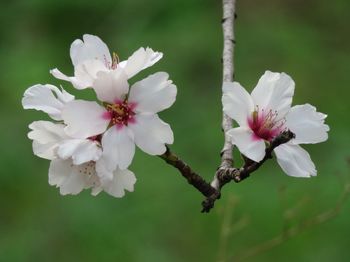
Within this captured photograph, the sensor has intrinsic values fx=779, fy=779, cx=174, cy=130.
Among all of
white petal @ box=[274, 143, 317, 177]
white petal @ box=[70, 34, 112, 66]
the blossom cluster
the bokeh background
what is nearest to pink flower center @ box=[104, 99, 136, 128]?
the blossom cluster

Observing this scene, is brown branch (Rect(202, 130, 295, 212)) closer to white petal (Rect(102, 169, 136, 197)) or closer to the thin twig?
the thin twig

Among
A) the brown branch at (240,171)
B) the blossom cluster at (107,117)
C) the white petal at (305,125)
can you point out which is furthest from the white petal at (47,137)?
the white petal at (305,125)

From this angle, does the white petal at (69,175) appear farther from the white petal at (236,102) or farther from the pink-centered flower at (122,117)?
the white petal at (236,102)

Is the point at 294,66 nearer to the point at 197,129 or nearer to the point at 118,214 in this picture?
the point at 197,129

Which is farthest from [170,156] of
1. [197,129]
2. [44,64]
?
[44,64]

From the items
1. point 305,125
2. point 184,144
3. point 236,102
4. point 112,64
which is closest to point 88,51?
point 112,64

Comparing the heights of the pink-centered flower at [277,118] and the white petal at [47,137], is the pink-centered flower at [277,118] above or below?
below

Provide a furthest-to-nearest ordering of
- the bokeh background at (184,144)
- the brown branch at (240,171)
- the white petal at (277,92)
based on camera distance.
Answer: the bokeh background at (184,144), the white petal at (277,92), the brown branch at (240,171)

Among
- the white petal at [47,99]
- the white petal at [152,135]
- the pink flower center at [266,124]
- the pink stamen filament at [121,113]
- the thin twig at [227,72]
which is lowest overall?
the thin twig at [227,72]

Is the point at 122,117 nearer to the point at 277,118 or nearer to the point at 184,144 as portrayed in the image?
the point at 277,118
